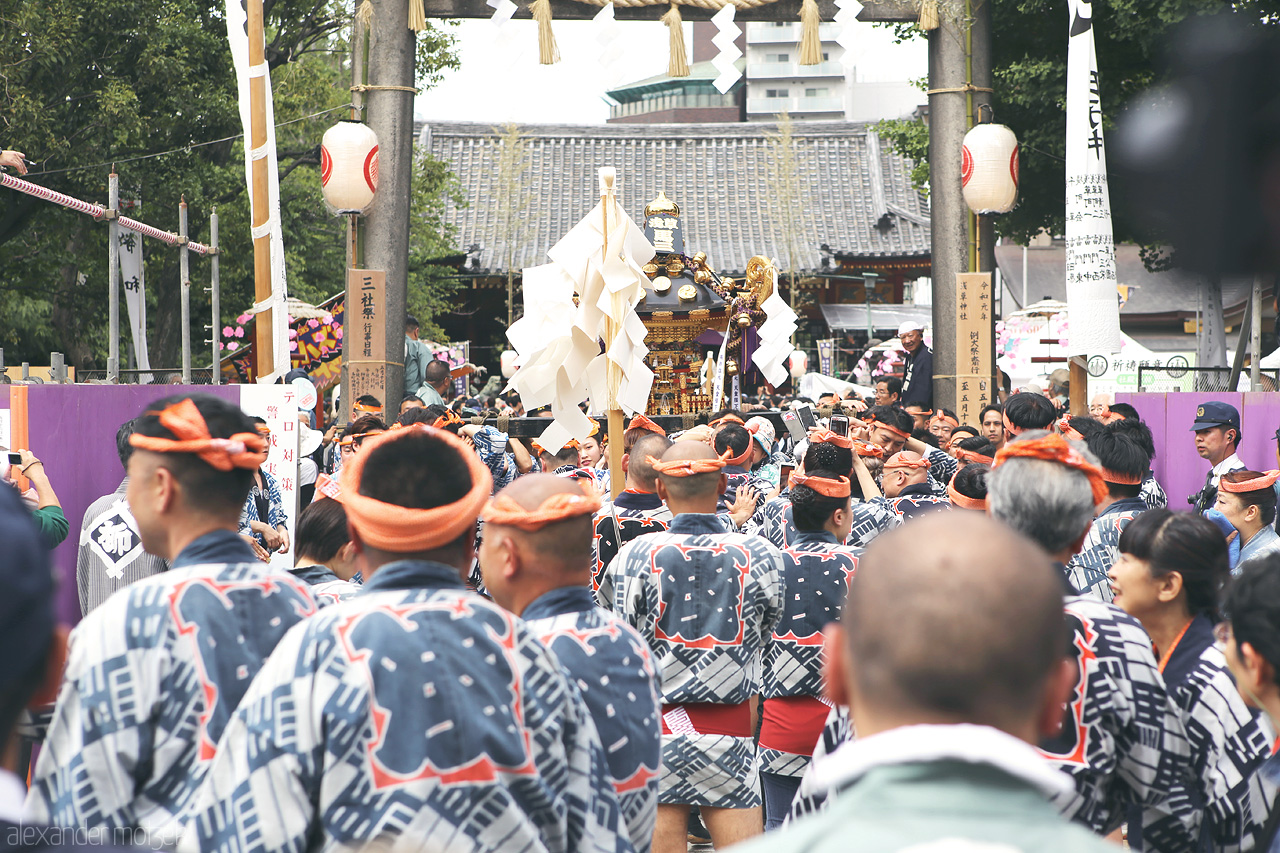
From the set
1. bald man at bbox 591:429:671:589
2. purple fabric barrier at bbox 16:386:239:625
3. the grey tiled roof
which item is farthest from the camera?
the grey tiled roof

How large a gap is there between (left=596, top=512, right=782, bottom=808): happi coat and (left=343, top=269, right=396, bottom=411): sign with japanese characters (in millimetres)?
5997

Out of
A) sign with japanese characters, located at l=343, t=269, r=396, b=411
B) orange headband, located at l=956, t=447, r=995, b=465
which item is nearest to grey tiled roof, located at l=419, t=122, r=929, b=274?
sign with japanese characters, located at l=343, t=269, r=396, b=411

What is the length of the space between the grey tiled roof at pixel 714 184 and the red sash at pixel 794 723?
21347 millimetres

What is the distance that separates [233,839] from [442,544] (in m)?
0.60

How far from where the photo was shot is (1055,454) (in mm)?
2807

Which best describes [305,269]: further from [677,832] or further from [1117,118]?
[677,832]

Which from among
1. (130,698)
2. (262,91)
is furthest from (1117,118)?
(130,698)

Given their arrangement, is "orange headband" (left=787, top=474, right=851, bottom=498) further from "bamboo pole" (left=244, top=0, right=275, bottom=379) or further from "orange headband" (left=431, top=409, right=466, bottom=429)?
"bamboo pole" (left=244, top=0, right=275, bottom=379)

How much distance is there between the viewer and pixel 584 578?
9.18 feet

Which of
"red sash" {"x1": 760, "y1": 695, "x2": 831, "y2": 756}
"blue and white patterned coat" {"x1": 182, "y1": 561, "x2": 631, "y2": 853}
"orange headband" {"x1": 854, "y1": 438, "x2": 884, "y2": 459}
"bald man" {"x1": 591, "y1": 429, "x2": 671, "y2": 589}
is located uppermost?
"orange headband" {"x1": 854, "y1": 438, "x2": 884, "y2": 459}

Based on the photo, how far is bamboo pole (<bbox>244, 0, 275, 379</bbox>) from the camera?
7641 mm

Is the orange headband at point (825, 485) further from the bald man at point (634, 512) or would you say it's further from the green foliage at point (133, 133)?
the green foliage at point (133, 133)

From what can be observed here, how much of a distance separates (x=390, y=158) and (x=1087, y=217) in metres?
5.46

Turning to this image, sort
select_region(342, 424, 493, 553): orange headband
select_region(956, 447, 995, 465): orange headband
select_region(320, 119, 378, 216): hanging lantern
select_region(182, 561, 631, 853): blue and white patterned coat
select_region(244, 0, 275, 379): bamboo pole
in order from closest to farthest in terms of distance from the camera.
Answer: select_region(182, 561, 631, 853): blue and white patterned coat
select_region(342, 424, 493, 553): orange headband
select_region(956, 447, 995, 465): orange headband
select_region(244, 0, 275, 379): bamboo pole
select_region(320, 119, 378, 216): hanging lantern
